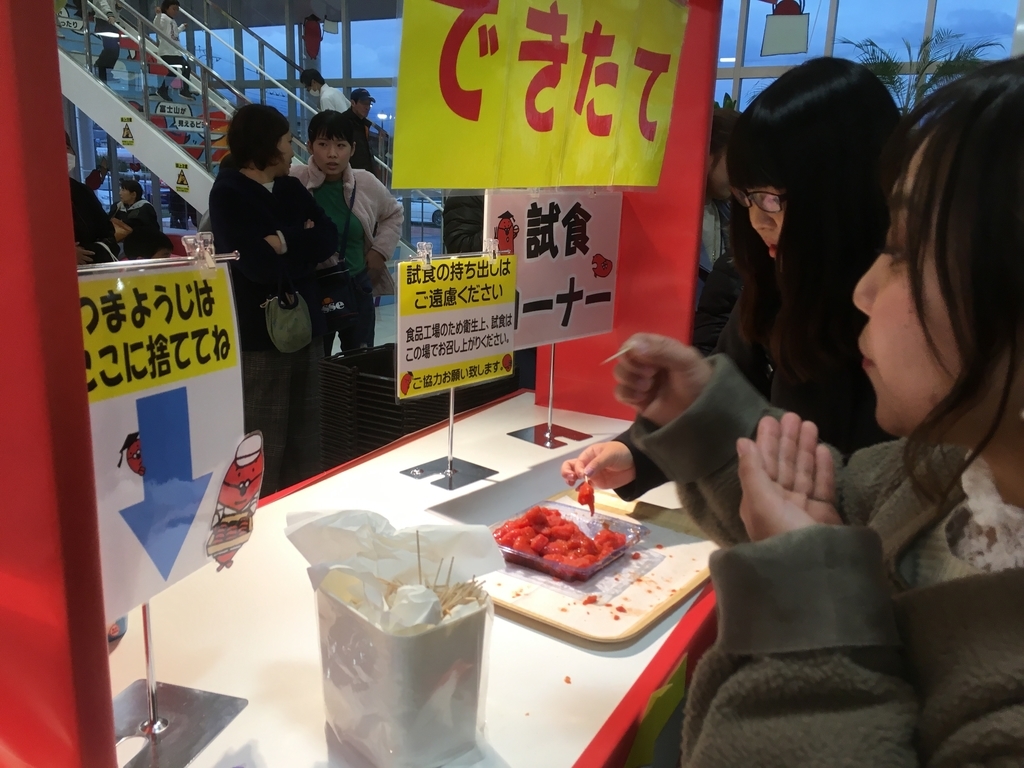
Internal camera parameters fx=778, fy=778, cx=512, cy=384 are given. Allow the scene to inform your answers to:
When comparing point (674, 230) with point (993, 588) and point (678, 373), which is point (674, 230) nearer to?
point (678, 373)

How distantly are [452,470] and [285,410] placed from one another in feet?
4.77

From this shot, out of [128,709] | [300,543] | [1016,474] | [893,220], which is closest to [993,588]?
[1016,474]

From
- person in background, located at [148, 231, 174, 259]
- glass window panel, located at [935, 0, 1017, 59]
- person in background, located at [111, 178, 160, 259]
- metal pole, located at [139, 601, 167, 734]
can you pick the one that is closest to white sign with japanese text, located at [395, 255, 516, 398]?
metal pole, located at [139, 601, 167, 734]

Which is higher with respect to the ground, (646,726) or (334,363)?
(334,363)

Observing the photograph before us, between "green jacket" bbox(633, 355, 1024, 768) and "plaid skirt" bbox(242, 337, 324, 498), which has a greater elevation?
"green jacket" bbox(633, 355, 1024, 768)

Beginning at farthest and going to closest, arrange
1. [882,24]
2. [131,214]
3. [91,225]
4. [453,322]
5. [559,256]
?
[882,24], [131,214], [91,225], [559,256], [453,322]

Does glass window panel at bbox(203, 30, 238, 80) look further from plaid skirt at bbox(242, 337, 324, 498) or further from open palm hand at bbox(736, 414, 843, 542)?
open palm hand at bbox(736, 414, 843, 542)

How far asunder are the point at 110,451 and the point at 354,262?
3.12 metres

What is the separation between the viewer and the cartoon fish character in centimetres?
190

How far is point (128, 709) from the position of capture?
0.84m

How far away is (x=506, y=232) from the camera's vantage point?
1651 millimetres

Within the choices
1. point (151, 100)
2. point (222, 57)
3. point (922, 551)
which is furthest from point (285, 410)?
point (222, 57)

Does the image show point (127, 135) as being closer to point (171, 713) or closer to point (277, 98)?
point (277, 98)

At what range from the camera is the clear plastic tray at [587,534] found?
3.93 feet
